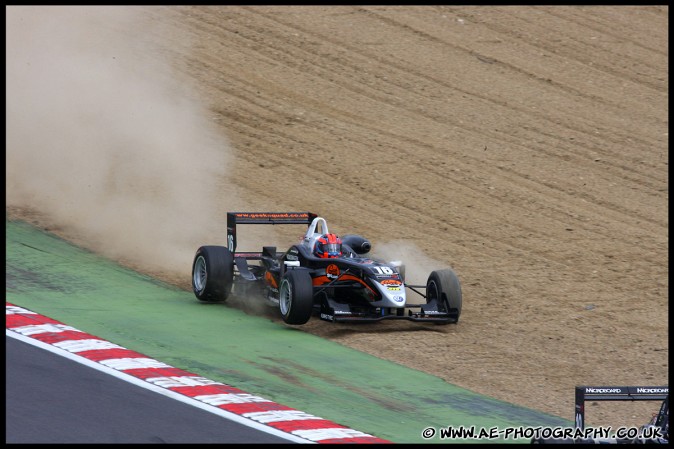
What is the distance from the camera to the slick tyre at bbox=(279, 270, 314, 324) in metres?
12.3

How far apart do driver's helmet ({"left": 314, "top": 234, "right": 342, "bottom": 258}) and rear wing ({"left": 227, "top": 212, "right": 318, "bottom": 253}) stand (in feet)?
2.01

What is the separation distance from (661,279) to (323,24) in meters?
12.2

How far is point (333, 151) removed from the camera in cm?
2034

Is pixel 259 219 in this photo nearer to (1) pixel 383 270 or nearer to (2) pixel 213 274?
(2) pixel 213 274

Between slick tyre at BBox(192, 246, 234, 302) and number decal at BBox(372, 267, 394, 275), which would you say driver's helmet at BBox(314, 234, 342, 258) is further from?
slick tyre at BBox(192, 246, 234, 302)

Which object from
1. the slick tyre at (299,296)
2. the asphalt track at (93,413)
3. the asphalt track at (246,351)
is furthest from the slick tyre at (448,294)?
the asphalt track at (93,413)

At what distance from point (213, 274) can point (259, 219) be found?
3.49 ft

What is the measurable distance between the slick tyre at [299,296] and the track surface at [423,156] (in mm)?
402

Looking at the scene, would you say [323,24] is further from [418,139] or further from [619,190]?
[619,190]

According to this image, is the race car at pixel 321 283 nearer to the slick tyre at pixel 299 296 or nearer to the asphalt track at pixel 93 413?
the slick tyre at pixel 299 296

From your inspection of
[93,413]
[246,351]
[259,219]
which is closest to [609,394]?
[93,413]

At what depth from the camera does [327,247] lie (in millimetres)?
13367

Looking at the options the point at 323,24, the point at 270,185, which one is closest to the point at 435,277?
the point at 270,185

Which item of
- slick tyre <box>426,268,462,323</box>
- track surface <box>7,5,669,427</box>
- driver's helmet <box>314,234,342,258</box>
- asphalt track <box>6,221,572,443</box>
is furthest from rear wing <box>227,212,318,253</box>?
slick tyre <box>426,268,462,323</box>
